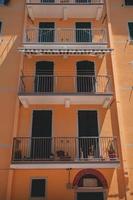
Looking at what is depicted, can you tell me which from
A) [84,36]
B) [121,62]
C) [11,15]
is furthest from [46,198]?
[11,15]

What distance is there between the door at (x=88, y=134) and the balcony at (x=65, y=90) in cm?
75

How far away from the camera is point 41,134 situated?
15.1 metres

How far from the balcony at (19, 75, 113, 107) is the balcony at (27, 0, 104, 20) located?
4.76 meters

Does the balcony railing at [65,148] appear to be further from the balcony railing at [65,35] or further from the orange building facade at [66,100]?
the balcony railing at [65,35]

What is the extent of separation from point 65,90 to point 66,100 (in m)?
1.09

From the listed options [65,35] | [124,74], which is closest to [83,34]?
[65,35]

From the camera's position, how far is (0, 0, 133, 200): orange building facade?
1384 centimetres

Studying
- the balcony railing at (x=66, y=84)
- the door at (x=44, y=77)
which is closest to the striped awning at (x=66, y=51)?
the door at (x=44, y=77)

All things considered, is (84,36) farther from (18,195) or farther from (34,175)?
(18,195)

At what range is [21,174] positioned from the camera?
46.1ft

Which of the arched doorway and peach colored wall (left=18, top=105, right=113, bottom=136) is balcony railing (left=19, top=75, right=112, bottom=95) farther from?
the arched doorway

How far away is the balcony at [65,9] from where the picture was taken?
59.2ft

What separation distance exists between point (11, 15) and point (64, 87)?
6327 mm

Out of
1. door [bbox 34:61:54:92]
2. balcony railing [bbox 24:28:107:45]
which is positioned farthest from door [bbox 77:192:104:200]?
balcony railing [bbox 24:28:107:45]
